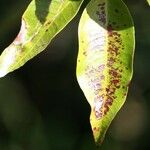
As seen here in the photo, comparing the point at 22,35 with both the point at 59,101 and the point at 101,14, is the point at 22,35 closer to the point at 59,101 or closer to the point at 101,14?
the point at 101,14

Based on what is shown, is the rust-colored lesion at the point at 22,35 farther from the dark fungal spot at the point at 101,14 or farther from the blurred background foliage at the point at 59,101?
the blurred background foliage at the point at 59,101

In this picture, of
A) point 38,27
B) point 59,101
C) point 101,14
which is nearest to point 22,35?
point 38,27

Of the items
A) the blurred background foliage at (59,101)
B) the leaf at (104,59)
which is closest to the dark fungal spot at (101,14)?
the leaf at (104,59)

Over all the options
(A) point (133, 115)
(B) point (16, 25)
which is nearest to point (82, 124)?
(A) point (133, 115)

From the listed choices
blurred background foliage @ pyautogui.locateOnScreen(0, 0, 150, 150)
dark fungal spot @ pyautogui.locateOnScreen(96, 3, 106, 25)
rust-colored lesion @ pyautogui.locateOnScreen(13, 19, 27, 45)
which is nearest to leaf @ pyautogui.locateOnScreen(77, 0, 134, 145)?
dark fungal spot @ pyautogui.locateOnScreen(96, 3, 106, 25)

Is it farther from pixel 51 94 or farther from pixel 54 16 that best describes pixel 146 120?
pixel 54 16

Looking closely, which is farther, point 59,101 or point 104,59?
point 59,101
